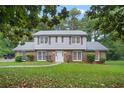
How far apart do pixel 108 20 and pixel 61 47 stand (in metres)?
1.24

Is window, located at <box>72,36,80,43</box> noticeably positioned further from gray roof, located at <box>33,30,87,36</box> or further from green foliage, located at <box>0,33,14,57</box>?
green foliage, located at <box>0,33,14,57</box>

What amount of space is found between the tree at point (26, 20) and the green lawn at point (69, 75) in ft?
2.48

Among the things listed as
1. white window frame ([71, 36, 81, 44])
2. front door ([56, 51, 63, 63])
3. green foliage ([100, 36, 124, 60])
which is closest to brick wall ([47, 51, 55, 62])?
front door ([56, 51, 63, 63])

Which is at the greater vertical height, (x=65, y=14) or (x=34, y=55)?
(x=65, y=14)

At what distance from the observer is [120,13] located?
31.4 ft

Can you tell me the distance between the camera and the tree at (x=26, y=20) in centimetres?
973

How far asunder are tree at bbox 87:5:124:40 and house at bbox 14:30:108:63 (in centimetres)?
38

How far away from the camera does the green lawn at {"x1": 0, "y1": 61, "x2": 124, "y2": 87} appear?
32.1 ft

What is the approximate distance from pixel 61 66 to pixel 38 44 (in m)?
0.74

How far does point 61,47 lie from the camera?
10.2 metres

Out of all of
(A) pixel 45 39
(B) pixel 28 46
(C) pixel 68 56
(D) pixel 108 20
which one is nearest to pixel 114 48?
(D) pixel 108 20

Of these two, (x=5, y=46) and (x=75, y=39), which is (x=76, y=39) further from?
(x=5, y=46)

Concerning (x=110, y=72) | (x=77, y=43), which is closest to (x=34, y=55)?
(x=77, y=43)
